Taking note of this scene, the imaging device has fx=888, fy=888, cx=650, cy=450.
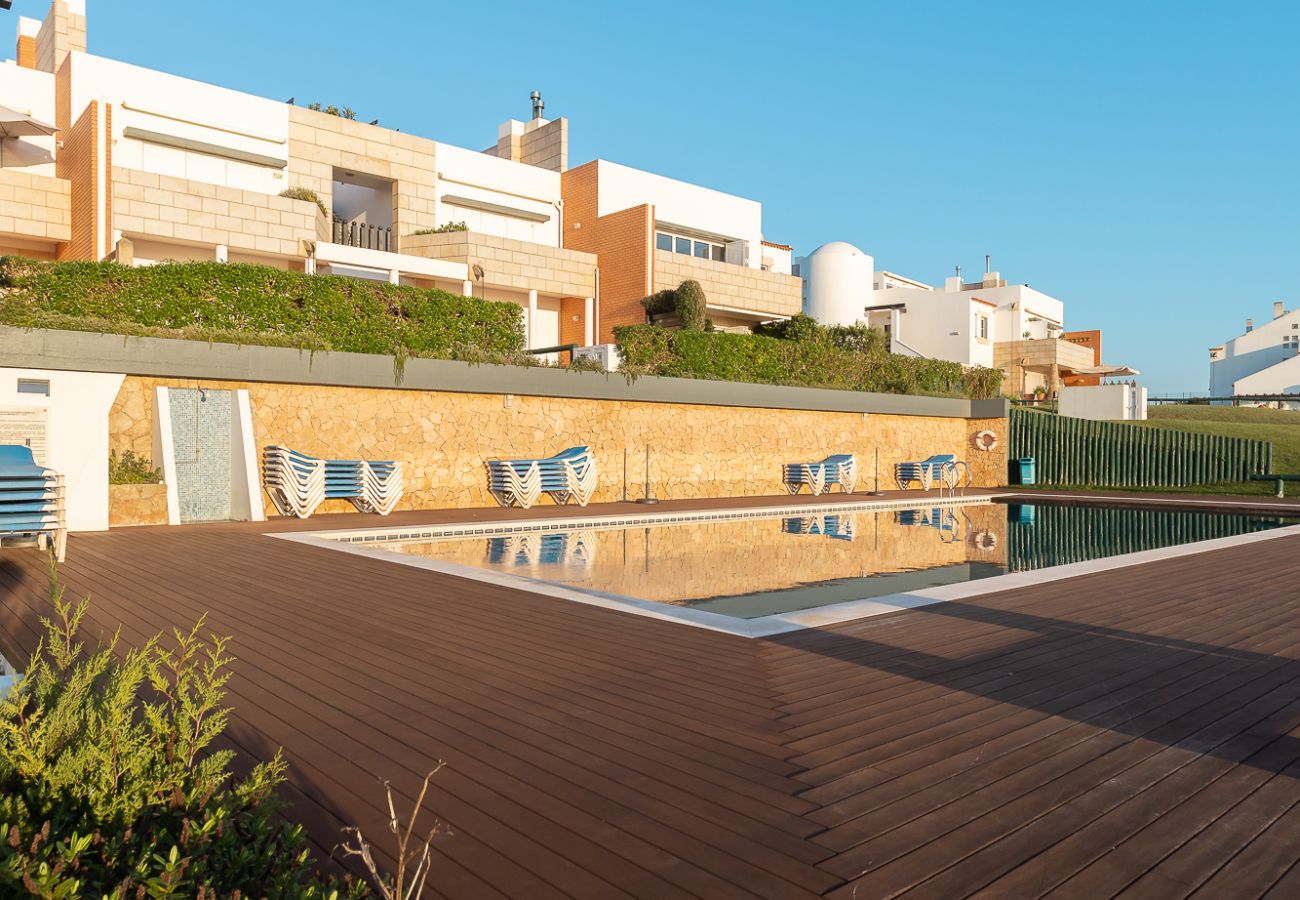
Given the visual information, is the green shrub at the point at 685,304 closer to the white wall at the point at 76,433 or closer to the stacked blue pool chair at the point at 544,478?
the stacked blue pool chair at the point at 544,478

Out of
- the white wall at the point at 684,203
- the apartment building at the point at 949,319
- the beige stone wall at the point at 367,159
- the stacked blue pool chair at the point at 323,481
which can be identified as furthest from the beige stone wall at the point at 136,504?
the apartment building at the point at 949,319

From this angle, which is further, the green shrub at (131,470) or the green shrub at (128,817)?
the green shrub at (131,470)

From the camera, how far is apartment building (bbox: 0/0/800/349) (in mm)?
18672

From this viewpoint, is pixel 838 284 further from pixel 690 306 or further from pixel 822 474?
pixel 822 474

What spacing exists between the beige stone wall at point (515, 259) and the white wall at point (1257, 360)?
55.4m

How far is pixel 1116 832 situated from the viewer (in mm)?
2607

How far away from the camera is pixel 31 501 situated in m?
7.12

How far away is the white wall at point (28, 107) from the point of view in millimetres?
19000

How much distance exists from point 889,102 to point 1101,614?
59.2ft

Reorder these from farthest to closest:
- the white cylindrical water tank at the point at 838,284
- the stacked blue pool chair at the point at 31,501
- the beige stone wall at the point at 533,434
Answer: the white cylindrical water tank at the point at 838,284 → the beige stone wall at the point at 533,434 → the stacked blue pool chair at the point at 31,501

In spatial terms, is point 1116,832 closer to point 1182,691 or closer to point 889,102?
point 1182,691

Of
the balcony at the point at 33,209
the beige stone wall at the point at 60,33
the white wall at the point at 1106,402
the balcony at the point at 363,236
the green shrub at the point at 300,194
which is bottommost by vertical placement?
the white wall at the point at 1106,402

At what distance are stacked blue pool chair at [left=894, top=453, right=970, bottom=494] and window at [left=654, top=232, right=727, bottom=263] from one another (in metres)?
9.96

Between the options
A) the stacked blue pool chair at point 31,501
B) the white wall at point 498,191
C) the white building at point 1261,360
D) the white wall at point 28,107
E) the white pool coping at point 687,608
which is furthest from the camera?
the white building at point 1261,360
